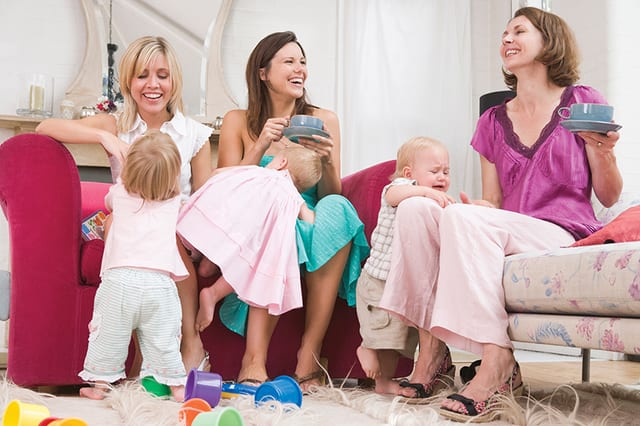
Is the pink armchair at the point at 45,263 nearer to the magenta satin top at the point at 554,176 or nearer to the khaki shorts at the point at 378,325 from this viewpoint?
the khaki shorts at the point at 378,325

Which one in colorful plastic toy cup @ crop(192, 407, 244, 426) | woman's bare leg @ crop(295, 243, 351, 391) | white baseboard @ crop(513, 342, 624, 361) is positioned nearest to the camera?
colorful plastic toy cup @ crop(192, 407, 244, 426)

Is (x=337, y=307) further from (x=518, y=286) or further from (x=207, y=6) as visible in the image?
(x=207, y=6)

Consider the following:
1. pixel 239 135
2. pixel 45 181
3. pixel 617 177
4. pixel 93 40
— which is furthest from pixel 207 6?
pixel 617 177

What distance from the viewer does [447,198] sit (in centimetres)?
194

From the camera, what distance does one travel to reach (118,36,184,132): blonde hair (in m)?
2.26

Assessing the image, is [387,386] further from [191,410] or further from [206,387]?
[191,410]

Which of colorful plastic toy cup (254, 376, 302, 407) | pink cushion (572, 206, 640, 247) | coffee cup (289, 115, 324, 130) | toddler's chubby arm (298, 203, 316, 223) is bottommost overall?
colorful plastic toy cup (254, 376, 302, 407)

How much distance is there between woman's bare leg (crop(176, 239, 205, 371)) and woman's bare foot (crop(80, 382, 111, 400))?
0.26 metres

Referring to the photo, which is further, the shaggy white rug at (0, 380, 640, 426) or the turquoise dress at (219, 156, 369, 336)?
the turquoise dress at (219, 156, 369, 336)

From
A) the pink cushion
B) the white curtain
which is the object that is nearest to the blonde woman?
the pink cushion

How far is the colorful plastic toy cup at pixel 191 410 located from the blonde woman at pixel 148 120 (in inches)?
36.2

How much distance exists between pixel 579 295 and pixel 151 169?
1076 millimetres

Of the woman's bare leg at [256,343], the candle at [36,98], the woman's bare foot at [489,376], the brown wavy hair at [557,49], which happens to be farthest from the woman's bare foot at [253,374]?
the candle at [36,98]

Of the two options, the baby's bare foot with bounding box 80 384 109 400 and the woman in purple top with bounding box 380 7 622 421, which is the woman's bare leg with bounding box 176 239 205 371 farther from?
the woman in purple top with bounding box 380 7 622 421
